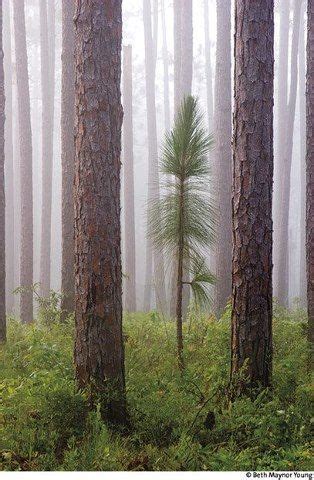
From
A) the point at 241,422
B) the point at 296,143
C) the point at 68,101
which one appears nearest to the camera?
the point at 241,422

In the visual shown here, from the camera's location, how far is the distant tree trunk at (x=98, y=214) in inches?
189

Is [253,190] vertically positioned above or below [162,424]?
above

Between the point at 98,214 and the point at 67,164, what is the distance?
16.6 ft

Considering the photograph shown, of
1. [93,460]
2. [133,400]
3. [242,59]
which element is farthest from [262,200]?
[93,460]

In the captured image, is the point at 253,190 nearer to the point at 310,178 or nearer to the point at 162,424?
the point at 162,424

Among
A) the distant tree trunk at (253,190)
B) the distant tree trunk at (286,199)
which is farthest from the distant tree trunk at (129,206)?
the distant tree trunk at (253,190)

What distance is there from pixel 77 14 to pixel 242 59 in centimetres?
167

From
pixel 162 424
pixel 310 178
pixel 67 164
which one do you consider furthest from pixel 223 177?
pixel 162 424

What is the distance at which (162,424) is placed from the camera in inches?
188

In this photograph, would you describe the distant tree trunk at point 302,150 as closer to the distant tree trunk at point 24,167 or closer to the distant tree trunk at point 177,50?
the distant tree trunk at point 177,50

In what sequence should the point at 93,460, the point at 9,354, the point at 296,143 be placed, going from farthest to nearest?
the point at 296,143
the point at 9,354
the point at 93,460

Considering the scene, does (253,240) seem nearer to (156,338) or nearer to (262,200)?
(262,200)

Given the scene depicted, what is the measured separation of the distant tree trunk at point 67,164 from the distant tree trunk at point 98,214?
439 cm

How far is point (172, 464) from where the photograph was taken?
4.15 m
